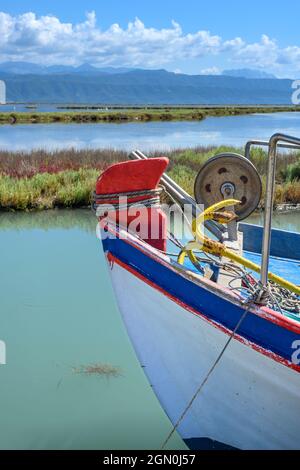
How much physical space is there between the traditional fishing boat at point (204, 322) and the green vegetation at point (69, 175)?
797cm

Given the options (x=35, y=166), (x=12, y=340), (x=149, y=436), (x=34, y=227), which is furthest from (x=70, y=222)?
(x=149, y=436)

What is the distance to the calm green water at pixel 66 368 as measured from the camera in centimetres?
435

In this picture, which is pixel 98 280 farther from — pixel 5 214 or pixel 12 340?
pixel 5 214

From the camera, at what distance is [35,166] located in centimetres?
1438

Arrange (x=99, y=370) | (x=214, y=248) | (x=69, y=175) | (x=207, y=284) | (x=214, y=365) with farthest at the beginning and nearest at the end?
(x=69, y=175) < (x=99, y=370) < (x=214, y=248) < (x=214, y=365) < (x=207, y=284)

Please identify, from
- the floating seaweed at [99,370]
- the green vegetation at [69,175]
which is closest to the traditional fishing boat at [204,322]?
the floating seaweed at [99,370]

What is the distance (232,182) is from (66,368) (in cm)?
197

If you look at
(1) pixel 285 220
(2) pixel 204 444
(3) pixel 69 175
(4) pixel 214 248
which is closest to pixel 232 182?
(4) pixel 214 248

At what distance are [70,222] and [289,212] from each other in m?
3.97

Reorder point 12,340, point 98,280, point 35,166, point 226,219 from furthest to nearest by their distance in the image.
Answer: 1. point 35,166
2. point 98,280
3. point 12,340
4. point 226,219

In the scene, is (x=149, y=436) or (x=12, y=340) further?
(x=12, y=340)

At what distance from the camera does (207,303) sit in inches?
134

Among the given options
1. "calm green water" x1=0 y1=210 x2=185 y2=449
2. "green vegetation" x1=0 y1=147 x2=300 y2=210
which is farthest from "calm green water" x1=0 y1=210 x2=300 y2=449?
"green vegetation" x1=0 y1=147 x2=300 y2=210

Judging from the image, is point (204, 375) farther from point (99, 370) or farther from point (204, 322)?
point (99, 370)
